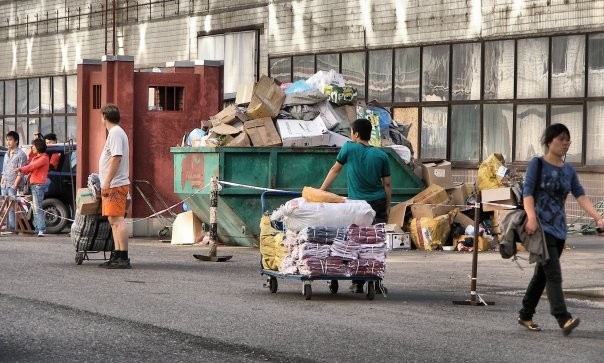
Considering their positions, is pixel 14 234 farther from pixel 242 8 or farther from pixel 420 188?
pixel 242 8

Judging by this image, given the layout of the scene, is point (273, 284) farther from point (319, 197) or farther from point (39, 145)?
point (39, 145)

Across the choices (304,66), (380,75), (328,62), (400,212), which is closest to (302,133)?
(400,212)

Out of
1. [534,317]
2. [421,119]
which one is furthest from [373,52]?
[534,317]

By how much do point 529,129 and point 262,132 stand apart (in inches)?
364

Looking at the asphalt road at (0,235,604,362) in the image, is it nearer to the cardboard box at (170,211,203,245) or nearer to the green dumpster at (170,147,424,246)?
A: the green dumpster at (170,147,424,246)

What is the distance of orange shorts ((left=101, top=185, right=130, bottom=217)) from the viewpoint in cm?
1678

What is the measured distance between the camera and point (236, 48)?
39156 millimetres

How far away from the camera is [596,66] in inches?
1093

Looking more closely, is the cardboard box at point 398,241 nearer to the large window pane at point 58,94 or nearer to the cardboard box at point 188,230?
the cardboard box at point 188,230

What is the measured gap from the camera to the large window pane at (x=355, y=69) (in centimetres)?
3438

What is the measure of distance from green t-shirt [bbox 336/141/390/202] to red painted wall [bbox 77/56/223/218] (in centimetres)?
1105

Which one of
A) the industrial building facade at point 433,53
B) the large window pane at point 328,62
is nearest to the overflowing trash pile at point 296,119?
the industrial building facade at point 433,53

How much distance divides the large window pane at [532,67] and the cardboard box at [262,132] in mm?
8750

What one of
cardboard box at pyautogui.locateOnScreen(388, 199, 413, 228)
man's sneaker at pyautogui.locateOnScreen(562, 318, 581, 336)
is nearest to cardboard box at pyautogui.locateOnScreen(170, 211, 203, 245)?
cardboard box at pyautogui.locateOnScreen(388, 199, 413, 228)
